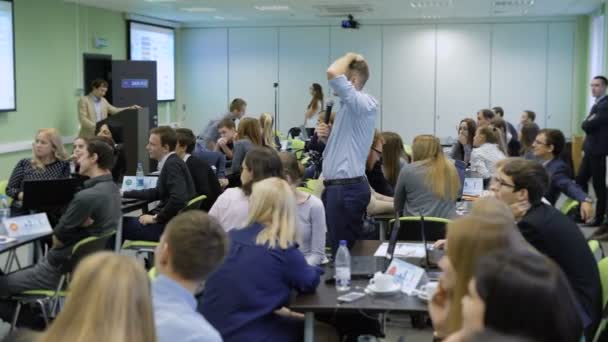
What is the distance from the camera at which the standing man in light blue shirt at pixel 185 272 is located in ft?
7.88

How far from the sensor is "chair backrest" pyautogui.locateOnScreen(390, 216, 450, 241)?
5055mm

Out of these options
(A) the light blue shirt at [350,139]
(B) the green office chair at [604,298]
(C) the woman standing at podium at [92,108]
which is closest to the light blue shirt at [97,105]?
(C) the woman standing at podium at [92,108]

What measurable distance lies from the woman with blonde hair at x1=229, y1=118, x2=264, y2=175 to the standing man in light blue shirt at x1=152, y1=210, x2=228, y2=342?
5306 millimetres

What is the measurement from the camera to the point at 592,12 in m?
14.5

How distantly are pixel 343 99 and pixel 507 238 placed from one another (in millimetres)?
2358

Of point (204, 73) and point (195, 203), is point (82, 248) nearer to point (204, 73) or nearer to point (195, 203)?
point (195, 203)

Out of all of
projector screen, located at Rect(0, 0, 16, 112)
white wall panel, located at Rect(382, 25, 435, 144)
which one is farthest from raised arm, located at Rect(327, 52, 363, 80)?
white wall panel, located at Rect(382, 25, 435, 144)

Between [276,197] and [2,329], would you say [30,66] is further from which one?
[276,197]

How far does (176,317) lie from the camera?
244 centimetres

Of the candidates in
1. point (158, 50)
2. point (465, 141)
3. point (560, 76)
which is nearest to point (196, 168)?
point (465, 141)

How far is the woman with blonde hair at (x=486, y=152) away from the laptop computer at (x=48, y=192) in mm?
4048

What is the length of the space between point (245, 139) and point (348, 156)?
361 cm

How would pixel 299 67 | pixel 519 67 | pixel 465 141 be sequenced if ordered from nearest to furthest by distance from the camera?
pixel 465 141
pixel 519 67
pixel 299 67

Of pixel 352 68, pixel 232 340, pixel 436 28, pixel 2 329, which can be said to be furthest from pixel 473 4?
pixel 232 340
